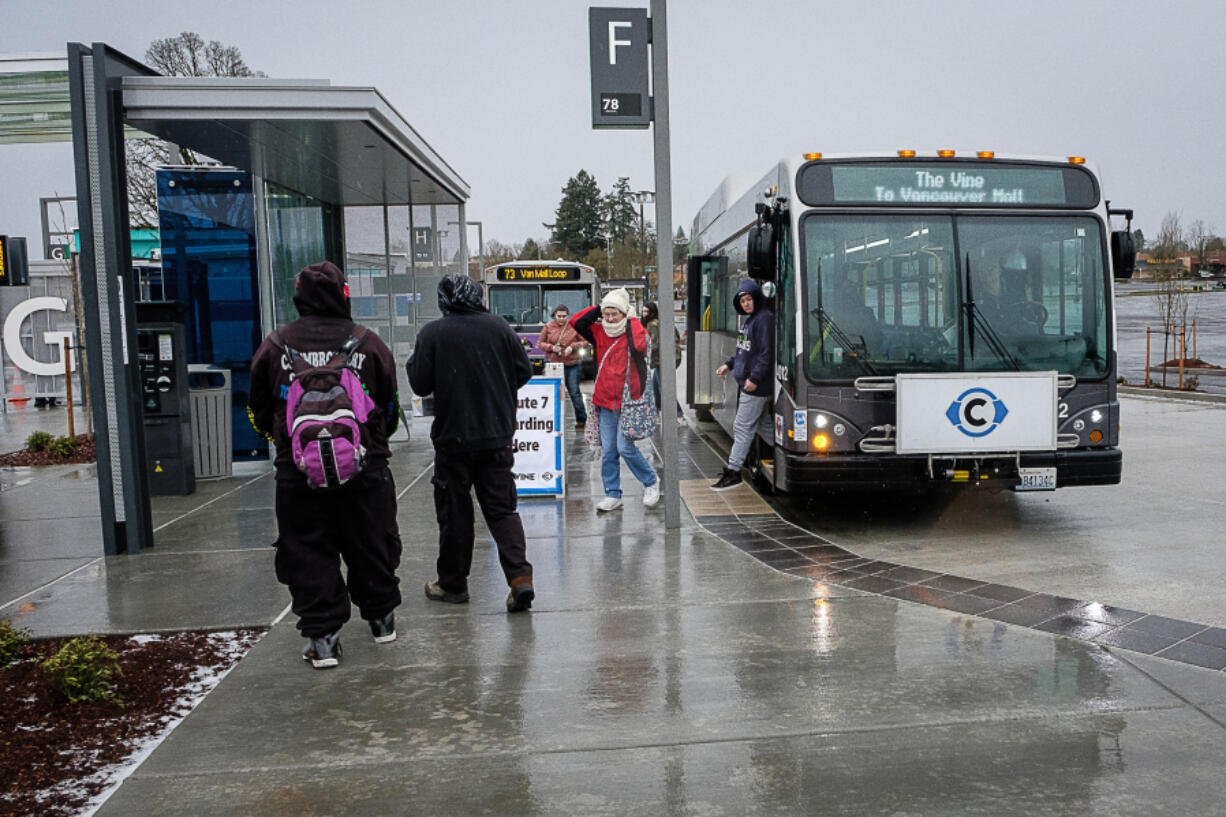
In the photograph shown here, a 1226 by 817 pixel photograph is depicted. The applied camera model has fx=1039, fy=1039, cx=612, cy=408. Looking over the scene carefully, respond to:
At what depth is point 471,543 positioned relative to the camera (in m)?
5.79

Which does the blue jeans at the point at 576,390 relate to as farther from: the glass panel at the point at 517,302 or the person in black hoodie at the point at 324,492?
the person in black hoodie at the point at 324,492

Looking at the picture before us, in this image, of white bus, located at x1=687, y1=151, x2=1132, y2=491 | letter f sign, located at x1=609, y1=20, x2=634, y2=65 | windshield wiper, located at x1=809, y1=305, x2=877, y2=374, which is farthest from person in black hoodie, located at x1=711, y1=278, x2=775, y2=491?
letter f sign, located at x1=609, y1=20, x2=634, y2=65

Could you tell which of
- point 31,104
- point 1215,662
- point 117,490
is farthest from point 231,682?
point 31,104

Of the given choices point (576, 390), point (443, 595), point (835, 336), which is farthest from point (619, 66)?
point (576, 390)

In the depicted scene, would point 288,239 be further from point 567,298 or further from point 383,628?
Result: point 567,298

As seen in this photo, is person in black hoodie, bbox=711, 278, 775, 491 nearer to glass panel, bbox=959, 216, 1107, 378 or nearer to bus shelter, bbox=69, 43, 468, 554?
glass panel, bbox=959, 216, 1107, 378

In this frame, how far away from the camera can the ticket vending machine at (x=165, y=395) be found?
9477 millimetres

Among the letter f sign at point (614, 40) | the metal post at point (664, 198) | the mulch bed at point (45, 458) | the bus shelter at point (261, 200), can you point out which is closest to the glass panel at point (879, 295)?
the metal post at point (664, 198)

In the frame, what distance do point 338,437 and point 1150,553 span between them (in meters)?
5.37

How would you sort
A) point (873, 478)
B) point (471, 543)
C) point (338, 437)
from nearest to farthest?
point (338, 437) < point (471, 543) < point (873, 478)

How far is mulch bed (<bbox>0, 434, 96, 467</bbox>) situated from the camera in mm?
12312

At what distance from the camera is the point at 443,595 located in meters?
5.89

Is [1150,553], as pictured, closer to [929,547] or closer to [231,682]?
[929,547]

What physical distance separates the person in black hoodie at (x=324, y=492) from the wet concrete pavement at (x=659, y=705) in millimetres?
348
